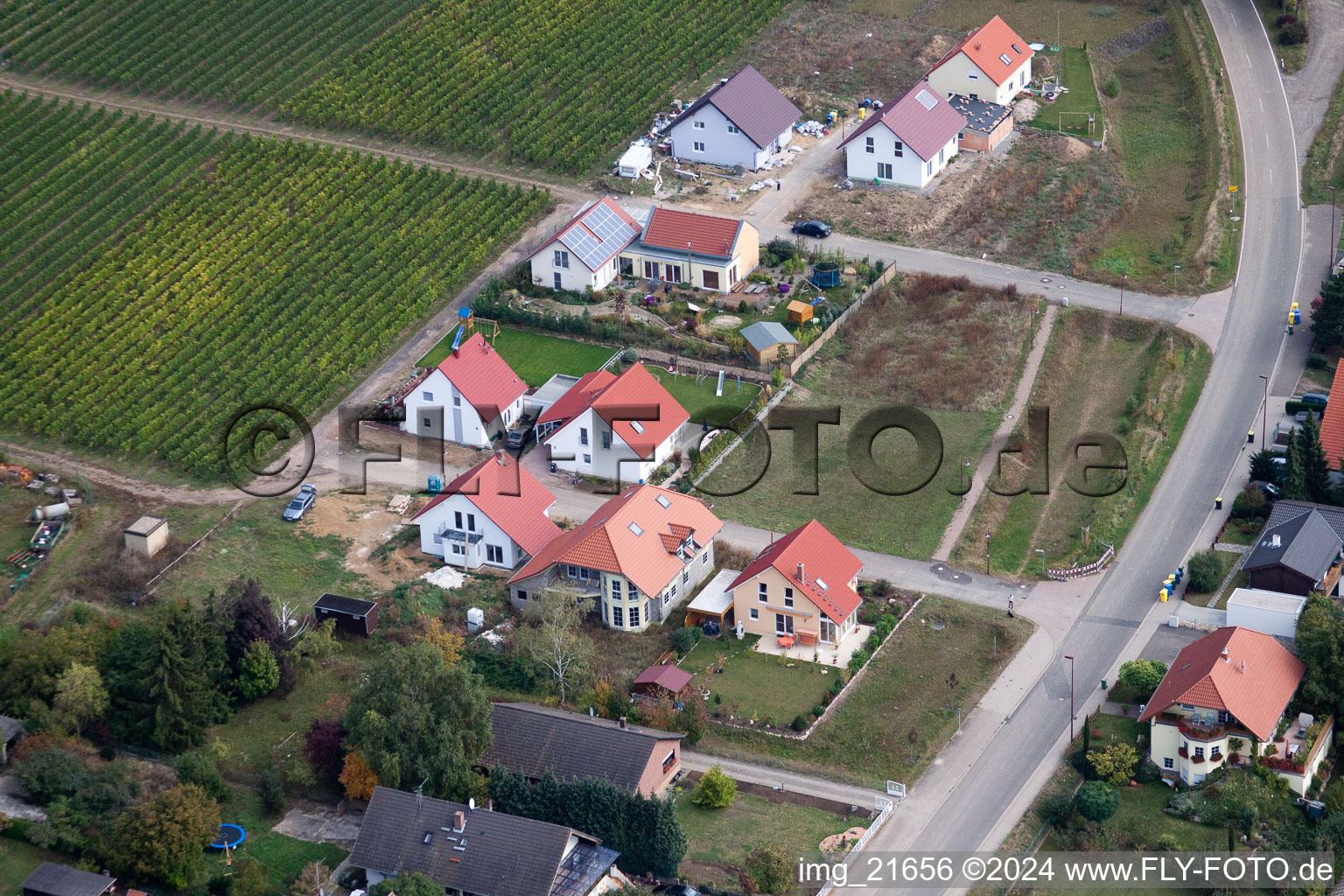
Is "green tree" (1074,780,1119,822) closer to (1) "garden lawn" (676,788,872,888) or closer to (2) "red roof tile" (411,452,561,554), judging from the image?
(1) "garden lawn" (676,788,872,888)

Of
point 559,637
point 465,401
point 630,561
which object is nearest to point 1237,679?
point 630,561

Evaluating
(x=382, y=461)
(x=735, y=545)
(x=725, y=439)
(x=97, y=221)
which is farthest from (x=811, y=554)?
(x=97, y=221)

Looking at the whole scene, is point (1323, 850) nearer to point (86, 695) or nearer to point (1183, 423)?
point (1183, 423)

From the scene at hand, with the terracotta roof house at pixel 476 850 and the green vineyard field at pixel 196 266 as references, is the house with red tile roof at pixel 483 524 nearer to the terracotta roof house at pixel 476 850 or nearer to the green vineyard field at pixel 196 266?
the green vineyard field at pixel 196 266

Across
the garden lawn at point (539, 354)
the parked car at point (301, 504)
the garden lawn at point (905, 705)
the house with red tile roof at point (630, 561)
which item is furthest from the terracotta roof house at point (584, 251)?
the garden lawn at point (905, 705)

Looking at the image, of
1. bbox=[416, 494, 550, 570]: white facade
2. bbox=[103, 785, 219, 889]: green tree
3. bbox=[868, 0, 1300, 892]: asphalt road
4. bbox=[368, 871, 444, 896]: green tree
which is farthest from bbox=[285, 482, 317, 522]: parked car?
bbox=[868, 0, 1300, 892]: asphalt road

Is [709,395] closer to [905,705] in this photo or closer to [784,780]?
[905,705]
